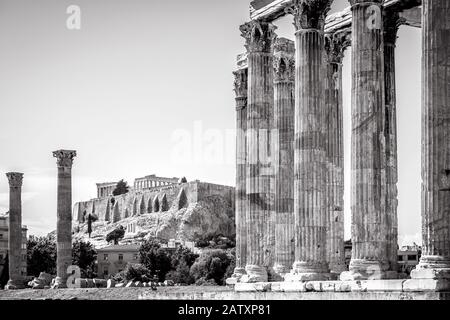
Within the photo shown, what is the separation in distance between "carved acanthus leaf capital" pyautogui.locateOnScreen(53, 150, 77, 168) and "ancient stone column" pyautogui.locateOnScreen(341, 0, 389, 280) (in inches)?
1861

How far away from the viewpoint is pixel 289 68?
56.9 meters

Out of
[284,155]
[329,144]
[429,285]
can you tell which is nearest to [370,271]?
[429,285]

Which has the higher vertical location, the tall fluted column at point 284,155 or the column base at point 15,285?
the tall fluted column at point 284,155

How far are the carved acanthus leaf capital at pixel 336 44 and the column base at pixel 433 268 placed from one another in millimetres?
18351

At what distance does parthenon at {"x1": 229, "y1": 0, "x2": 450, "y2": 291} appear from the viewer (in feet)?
123

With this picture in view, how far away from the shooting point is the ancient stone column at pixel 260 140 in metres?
53.2

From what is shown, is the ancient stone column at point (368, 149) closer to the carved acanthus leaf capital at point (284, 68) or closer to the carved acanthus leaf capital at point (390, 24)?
the carved acanthus leaf capital at point (390, 24)

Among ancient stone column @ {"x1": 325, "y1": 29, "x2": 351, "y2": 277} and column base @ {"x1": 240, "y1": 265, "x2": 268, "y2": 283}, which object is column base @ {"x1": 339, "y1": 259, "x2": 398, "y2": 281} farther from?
column base @ {"x1": 240, "y1": 265, "x2": 268, "y2": 283}

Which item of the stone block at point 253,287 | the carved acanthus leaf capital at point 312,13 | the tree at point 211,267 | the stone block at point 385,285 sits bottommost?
the tree at point 211,267

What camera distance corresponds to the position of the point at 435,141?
3738 centimetres

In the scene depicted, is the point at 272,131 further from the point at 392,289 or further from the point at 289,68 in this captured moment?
the point at 392,289

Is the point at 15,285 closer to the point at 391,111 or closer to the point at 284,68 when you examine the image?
the point at 284,68

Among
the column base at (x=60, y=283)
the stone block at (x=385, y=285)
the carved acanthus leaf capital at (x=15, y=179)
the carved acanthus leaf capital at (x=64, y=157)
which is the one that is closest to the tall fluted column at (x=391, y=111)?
the stone block at (x=385, y=285)
